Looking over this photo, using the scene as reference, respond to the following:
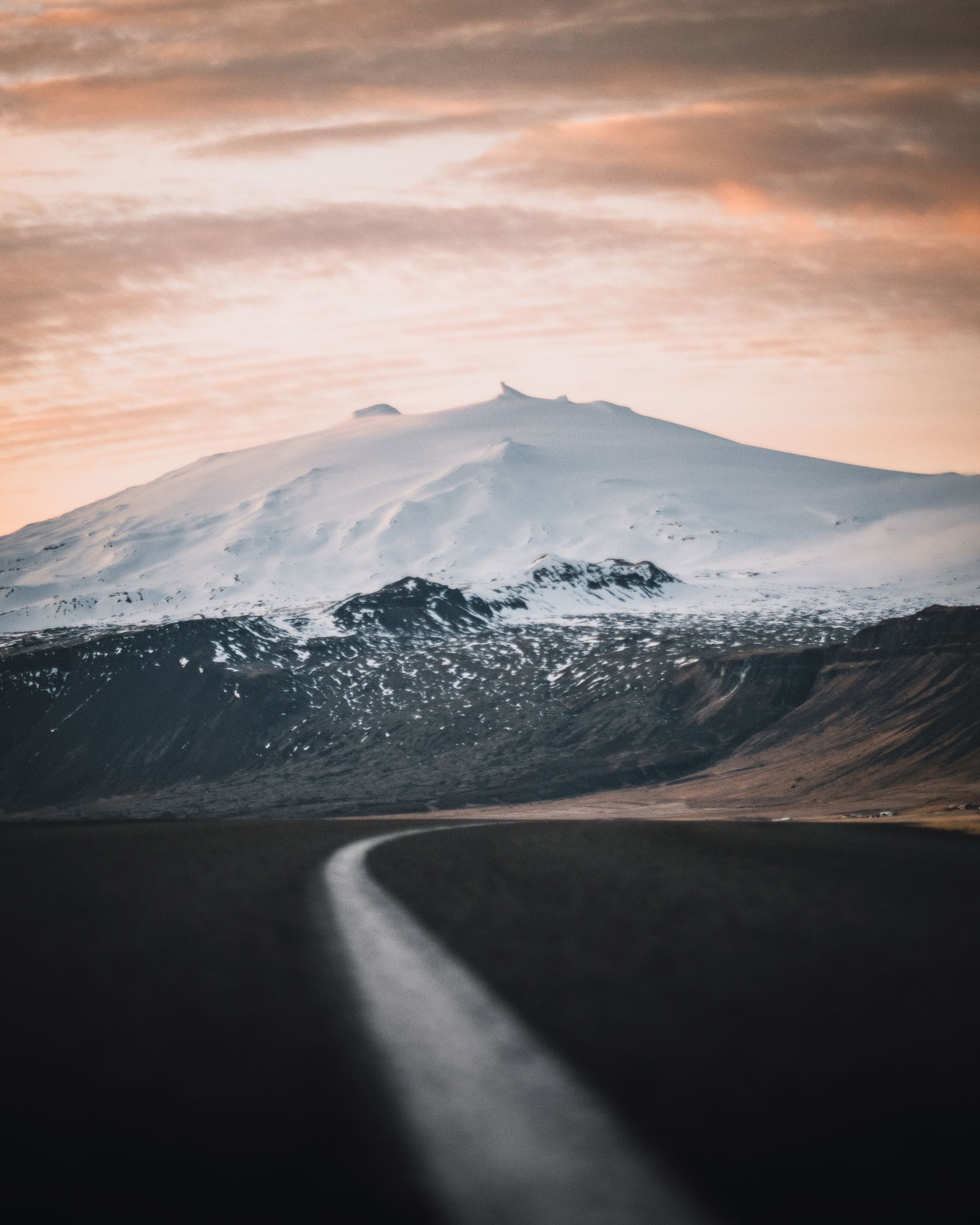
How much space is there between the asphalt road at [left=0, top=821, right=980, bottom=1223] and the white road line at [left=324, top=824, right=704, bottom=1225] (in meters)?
0.25

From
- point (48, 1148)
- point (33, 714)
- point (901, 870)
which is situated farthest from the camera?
point (33, 714)

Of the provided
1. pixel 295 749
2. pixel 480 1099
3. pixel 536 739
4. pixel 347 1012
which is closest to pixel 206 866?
pixel 347 1012

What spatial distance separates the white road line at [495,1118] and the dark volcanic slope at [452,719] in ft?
311

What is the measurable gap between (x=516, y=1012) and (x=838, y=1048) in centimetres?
426

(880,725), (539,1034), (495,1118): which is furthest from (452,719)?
(495,1118)

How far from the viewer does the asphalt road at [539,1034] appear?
945 centimetres

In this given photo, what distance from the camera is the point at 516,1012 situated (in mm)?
14969

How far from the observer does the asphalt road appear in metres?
9.45

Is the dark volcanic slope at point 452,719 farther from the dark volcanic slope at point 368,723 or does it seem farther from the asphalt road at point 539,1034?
the asphalt road at point 539,1034

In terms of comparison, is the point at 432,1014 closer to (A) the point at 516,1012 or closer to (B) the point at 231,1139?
(A) the point at 516,1012

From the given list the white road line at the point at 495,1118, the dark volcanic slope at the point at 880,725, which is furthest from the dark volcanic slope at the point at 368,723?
the white road line at the point at 495,1118

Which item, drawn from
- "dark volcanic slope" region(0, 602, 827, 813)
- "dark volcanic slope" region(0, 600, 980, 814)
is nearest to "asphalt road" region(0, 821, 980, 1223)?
"dark volcanic slope" region(0, 600, 980, 814)

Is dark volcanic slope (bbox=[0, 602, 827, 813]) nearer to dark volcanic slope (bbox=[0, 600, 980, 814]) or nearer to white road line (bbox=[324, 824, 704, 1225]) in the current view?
dark volcanic slope (bbox=[0, 600, 980, 814])

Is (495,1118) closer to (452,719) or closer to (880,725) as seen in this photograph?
(880,725)
